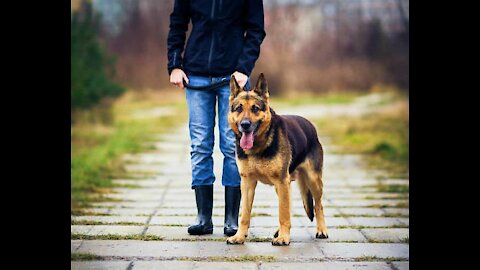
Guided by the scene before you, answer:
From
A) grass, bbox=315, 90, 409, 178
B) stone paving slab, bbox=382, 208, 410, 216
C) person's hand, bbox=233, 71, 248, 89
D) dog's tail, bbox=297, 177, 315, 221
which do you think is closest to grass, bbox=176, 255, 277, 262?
dog's tail, bbox=297, 177, 315, 221

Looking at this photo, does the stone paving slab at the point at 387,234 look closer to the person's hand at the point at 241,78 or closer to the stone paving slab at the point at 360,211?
the stone paving slab at the point at 360,211

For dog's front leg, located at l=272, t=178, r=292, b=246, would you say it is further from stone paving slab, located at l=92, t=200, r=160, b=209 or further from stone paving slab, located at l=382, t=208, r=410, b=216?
stone paving slab, located at l=92, t=200, r=160, b=209

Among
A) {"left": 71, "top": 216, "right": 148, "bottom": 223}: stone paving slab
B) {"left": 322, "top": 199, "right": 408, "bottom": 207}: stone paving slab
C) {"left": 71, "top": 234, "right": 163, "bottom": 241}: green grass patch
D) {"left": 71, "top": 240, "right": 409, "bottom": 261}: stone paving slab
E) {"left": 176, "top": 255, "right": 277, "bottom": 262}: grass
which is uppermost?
{"left": 176, "top": 255, "right": 277, "bottom": 262}: grass

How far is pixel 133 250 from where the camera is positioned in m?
5.79

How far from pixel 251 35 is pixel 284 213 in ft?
4.54

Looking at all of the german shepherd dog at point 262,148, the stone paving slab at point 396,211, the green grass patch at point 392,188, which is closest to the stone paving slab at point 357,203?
the stone paving slab at point 396,211

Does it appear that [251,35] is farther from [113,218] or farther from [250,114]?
[113,218]

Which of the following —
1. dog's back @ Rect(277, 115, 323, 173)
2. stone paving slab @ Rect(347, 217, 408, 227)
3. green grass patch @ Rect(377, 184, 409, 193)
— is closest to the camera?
dog's back @ Rect(277, 115, 323, 173)

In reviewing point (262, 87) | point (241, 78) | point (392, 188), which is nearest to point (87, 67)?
point (392, 188)

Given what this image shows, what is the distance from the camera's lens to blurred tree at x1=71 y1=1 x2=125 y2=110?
45.4 feet

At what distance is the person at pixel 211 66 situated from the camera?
639 cm

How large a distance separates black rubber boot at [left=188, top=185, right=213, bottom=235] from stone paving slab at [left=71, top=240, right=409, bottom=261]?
319 millimetres

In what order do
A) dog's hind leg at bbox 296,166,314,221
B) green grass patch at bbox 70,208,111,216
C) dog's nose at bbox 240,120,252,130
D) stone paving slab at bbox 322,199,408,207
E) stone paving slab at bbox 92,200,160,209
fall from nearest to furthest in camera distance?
dog's nose at bbox 240,120,252,130 → dog's hind leg at bbox 296,166,314,221 → green grass patch at bbox 70,208,111,216 → stone paving slab at bbox 92,200,160,209 → stone paving slab at bbox 322,199,408,207
